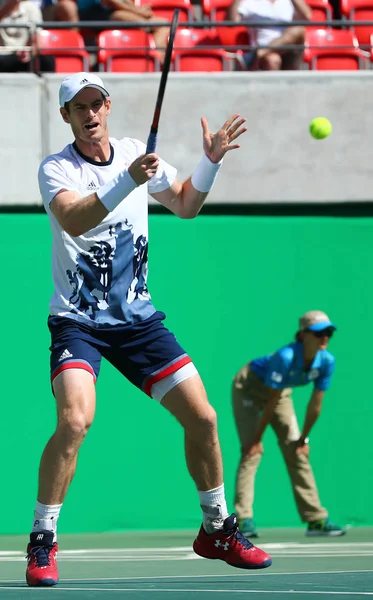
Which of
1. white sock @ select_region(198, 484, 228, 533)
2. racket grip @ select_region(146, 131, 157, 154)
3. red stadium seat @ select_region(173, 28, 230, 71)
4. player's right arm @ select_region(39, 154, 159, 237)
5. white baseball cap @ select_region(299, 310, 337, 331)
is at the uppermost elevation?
red stadium seat @ select_region(173, 28, 230, 71)

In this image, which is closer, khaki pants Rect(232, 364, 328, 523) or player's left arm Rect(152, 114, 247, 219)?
player's left arm Rect(152, 114, 247, 219)

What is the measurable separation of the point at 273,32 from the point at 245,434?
349 centimetres

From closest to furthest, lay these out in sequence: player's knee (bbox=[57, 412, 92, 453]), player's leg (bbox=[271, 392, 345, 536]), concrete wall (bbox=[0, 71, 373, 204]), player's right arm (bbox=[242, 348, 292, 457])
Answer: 1. player's knee (bbox=[57, 412, 92, 453])
2. player's right arm (bbox=[242, 348, 292, 457])
3. player's leg (bbox=[271, 392, 345, 536])
4. concrete wall (bbox=[0, 71, 373, 204])

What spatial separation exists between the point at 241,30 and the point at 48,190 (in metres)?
5.66

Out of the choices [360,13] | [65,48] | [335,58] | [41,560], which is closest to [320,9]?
[360,13]

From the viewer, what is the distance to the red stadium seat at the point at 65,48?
9688mm

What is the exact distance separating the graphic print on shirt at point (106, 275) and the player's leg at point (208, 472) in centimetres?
44

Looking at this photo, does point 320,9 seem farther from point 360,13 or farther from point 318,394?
point 318,394

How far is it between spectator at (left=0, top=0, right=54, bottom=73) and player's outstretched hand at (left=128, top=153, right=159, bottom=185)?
502 centimetres

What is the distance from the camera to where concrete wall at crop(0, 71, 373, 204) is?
31.6ft

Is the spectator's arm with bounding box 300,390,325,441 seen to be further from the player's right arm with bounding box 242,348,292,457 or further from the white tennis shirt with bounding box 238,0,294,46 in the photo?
the white tennis shirt with bounding box 238,0,294,46

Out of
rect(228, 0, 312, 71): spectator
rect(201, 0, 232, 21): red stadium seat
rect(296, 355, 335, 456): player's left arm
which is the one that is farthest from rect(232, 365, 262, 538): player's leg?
rect(201, 0, 232, 21): red stadium seat

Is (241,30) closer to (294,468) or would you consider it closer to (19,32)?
(19,32)

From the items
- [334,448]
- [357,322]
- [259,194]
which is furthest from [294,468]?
[259,194]
